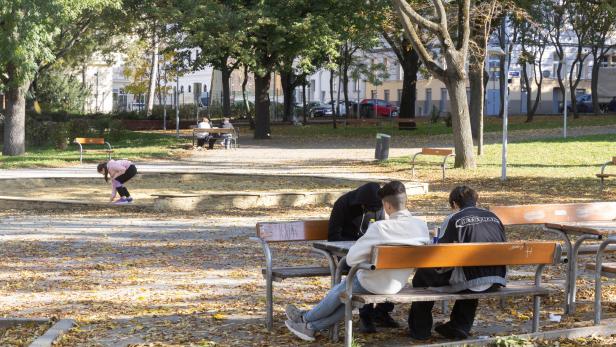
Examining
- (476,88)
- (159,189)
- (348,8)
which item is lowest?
(159,189)

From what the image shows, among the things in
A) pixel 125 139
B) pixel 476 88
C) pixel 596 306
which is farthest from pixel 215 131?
pixel 596 306

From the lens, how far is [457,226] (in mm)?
7117

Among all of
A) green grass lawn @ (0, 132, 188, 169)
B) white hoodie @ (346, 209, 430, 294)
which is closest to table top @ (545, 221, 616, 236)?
white hoodie @ (346, 209, 430, 294)

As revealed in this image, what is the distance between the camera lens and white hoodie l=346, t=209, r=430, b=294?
6.66 m

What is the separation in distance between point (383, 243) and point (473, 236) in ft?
2.54

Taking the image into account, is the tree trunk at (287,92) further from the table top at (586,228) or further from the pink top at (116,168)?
the table top at (586,228)

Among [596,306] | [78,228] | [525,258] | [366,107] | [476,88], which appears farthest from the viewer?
[366,107]

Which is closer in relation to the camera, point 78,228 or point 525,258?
point 525,258

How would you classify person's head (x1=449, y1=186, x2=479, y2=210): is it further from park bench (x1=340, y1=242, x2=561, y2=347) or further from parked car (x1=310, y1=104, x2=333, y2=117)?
parked car (x1=310, y1=104, x2=333, y2=117)

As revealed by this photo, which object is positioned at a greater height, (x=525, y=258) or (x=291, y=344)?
(x=525, y=258)

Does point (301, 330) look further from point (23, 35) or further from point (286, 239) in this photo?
point (23, 35)

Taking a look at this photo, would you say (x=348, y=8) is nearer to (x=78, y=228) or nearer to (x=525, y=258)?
(x=78, y=228)

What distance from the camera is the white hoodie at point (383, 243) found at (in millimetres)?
6660

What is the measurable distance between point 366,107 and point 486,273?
6044 cm
